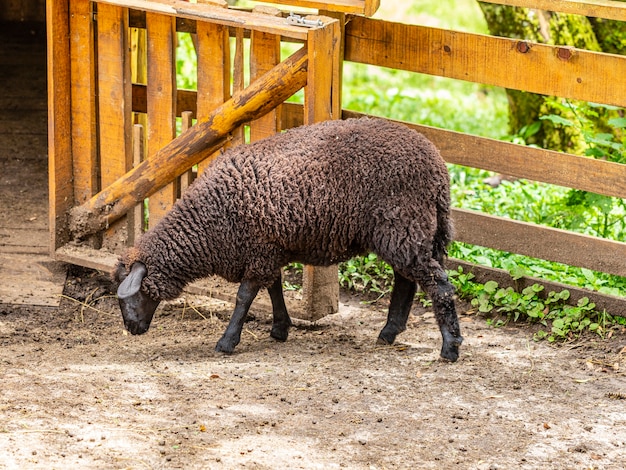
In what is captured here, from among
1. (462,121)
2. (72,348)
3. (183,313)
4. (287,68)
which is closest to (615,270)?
(287,68)

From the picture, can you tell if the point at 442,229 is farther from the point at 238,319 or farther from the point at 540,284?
the point at 238,319

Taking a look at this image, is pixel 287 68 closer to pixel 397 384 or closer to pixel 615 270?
pixel 397 384

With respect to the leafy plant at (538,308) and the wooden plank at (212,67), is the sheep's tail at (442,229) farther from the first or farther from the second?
the wooden plank at (212,67)

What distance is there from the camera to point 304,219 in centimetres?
578

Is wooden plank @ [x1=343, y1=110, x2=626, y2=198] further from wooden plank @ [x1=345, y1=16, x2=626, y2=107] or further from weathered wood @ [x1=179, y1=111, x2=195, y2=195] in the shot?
weathered wood @ [x1=179, y1=111, x2=195, y2=195]

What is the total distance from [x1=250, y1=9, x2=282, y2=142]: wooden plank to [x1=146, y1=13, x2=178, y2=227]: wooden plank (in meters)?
0.63

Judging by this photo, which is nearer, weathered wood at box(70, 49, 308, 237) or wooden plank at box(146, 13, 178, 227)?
weathered wood at box(70, 49, 308, 237)

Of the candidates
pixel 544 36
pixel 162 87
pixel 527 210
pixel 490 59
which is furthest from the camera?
pixel 544 36

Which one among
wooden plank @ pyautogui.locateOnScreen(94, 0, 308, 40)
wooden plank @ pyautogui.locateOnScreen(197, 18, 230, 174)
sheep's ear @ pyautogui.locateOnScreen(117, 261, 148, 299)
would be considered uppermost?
wooden plank @ pyautogui.locateOnScreen(94, 0, 308, 40)

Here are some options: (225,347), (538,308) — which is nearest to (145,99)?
(225,347)

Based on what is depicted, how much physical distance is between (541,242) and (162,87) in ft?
9.16

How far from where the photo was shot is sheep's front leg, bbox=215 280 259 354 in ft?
19.9

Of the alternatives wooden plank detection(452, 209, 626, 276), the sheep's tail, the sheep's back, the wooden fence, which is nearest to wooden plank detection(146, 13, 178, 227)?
the wooden fence

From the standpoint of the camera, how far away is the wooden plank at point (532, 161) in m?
6.20
